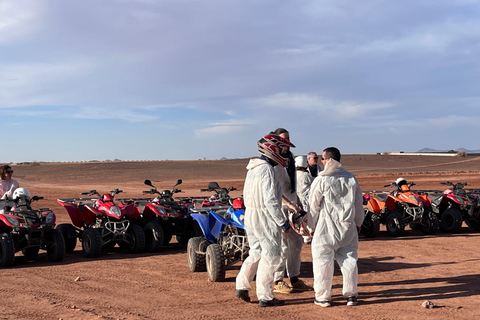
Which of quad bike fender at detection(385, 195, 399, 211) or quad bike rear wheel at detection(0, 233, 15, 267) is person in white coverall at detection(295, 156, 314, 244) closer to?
quad bike fender at detection(385, 195, 399, 211)

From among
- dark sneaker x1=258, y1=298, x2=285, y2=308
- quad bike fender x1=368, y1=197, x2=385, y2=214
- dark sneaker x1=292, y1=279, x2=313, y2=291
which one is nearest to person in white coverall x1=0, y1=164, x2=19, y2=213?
dark sneaker x1=292, y1=279, x2=313, y2=291

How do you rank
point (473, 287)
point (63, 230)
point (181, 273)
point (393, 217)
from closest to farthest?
point (473, 287), point (181, 273), point (63, 230), point (393, 217)

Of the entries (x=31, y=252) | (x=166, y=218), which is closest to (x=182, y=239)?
(x=166, y=218)

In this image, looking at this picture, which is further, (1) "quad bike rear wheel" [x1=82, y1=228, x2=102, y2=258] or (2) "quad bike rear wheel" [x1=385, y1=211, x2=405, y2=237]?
(2) "quad bike rear wheel" [x1=385, y1=211, x2=405, y2=237]

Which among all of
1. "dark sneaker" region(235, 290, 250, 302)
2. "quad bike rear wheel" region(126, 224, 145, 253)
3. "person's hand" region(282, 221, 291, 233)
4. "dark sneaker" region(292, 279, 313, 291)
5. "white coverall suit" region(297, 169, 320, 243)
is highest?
"white coverall suit" region(297, 169, 320, 243)

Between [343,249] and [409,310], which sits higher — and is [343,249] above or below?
above

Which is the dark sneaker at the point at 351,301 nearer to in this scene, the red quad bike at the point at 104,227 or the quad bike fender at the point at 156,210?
the red quad bike at the point at 104,227

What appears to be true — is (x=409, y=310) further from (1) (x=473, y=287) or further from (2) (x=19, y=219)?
(2) (x=19, y=219)

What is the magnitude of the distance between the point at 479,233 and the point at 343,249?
920 cm

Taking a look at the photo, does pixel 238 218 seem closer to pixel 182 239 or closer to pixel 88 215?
pixel 88 215

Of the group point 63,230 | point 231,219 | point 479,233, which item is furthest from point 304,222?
point 479,233

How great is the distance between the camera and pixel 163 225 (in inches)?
479

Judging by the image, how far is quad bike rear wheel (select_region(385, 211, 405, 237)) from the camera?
13.6m

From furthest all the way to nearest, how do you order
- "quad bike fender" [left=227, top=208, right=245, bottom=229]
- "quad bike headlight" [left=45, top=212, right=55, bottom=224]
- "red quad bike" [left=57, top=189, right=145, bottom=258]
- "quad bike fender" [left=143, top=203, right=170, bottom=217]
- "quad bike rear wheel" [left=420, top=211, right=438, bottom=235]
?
"quad bike rear wheel" [left=420, top=211, right=438, bottom=235], "quad bike fender" [left=143, top=203, right=170, bottom=217], "red quad bike" [left=57, top=189, right=145, bottom=258], "quad bike headlight" [left=45, top=212, right=55, bottom=224], "quad bike fender" [left=227, top=208, right=245, bottom=229]
